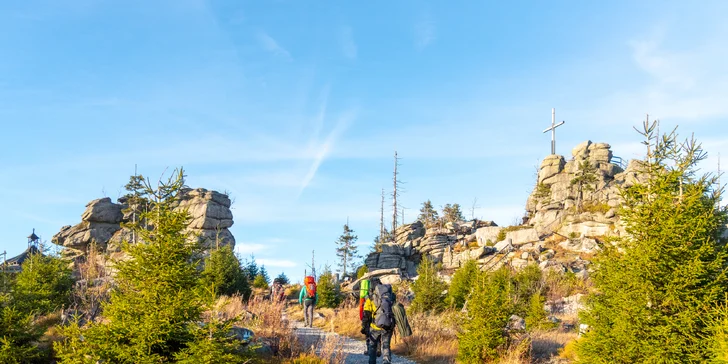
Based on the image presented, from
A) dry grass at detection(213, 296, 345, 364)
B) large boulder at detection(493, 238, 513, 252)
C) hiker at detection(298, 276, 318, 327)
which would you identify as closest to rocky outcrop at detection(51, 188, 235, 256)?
large boulder at detection(493, 238, 513, 252)

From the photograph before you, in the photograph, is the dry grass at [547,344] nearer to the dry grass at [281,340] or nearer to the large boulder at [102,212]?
the dry grass at [281,340]

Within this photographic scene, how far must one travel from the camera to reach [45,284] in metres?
17.8

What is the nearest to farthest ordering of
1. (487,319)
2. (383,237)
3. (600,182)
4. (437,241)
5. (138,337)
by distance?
(138,337) < (487,319) < (437,241) < (600,182) < (383,237)

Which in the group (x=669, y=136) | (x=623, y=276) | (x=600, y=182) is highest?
(x=600, y=182)

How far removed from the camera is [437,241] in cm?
4650

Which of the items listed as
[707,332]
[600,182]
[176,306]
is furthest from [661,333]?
[600,182]

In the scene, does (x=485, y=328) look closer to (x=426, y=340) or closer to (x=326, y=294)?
(x=426, y=340)

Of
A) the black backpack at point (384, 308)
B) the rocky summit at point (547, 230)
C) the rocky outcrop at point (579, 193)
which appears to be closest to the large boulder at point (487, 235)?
the rocky summit at point (547, 230)

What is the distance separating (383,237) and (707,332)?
167ft

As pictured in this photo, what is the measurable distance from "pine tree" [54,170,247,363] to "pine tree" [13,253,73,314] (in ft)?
35.9

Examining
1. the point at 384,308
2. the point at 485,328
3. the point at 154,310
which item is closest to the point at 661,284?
the point at 485,328

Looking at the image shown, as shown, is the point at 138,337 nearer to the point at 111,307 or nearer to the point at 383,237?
the point at 111,307

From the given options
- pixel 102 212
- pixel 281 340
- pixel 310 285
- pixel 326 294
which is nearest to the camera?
pixel 281 340

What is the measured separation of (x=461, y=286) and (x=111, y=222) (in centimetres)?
3980
